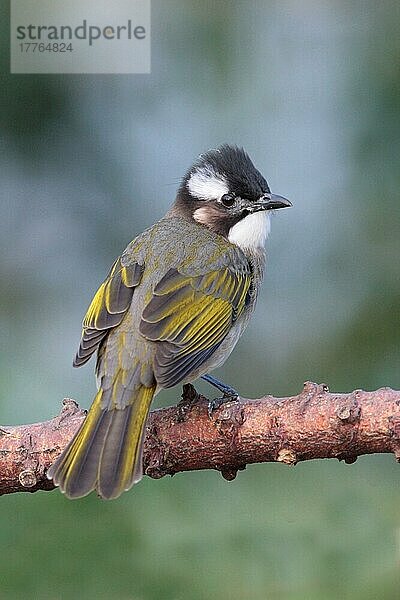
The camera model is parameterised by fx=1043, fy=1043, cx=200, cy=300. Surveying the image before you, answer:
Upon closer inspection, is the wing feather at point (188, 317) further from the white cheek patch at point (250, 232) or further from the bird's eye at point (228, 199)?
the bird's eye at point (228, 199)

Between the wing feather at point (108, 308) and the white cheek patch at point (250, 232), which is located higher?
the white cheek patch at point (250, 232)

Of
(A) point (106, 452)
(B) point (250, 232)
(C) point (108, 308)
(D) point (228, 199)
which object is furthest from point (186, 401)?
(D) point (228, 199)

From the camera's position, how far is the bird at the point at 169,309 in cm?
310

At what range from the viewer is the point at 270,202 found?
4.41 meters

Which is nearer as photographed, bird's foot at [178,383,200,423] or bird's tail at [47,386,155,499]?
bird's tail at [47,386,155,499]

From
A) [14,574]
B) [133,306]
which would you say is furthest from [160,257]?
[14,574]

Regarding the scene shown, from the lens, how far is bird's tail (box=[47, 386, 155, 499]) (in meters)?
2.92

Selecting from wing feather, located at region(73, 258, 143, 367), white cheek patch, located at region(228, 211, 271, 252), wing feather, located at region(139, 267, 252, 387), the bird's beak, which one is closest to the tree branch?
wing feather, located at region(139, 267, 252, 387)

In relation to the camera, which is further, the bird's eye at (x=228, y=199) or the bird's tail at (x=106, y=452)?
the bird's eye at (x=228, y=199)

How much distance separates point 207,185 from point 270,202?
0.30m

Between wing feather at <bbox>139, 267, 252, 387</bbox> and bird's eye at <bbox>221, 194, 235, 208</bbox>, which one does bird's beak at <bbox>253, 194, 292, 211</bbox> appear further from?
wing feather at <bbox>139, 267, 252, 387</bbox>

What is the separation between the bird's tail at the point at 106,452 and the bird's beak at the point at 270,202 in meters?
1.30

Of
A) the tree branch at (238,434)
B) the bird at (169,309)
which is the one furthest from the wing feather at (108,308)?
the tree branch at (238,434)

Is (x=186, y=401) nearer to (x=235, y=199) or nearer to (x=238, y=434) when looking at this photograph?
(x=238, y=434)
